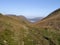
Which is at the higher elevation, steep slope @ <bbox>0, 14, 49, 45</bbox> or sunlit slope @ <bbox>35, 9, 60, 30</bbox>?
sunlit slope @ <bbox>35, 9, 60, 30</bbox>

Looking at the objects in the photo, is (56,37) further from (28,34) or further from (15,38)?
(15,38)

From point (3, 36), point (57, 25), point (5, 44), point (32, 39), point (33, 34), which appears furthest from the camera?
point (57, 25)

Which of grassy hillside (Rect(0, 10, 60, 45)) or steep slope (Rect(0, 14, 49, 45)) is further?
grassy hillside (Rect(0, 10, 60, 45))

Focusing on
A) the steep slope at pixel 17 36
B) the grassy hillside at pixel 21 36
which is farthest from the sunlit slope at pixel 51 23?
the steep slope at pixel 17 36

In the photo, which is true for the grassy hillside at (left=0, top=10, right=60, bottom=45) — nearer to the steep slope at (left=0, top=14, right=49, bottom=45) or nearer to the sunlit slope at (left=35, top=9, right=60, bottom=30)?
the steep slope at (left=0, top=14, right=49, bottom=45)

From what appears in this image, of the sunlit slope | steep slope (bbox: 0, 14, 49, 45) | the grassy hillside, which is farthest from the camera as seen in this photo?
the sunlit slope

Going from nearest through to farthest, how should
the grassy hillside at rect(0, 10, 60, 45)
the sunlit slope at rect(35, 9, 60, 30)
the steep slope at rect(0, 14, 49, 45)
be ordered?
the steep slope at rect(0, 14, 49, 45)
the grassy hillside at rect(0, 10, 60, 45)
the sunlit slope at rect(35, 9, 60, 30)

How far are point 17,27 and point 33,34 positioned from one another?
2.00 m


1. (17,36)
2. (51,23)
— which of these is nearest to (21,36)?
(17,36)

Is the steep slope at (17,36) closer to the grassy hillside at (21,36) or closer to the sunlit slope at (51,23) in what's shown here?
the grassy hillside at (21,36)

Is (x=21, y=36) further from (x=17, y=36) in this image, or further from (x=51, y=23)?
(x=51, y=23)

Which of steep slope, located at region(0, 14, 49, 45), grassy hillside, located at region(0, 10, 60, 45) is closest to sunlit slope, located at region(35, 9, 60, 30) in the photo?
grassy hillside, located at region(0, 10, 60, 45)

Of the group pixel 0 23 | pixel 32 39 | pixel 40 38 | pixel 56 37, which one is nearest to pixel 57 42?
pixel 56 37

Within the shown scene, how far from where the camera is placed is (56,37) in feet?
68.9
